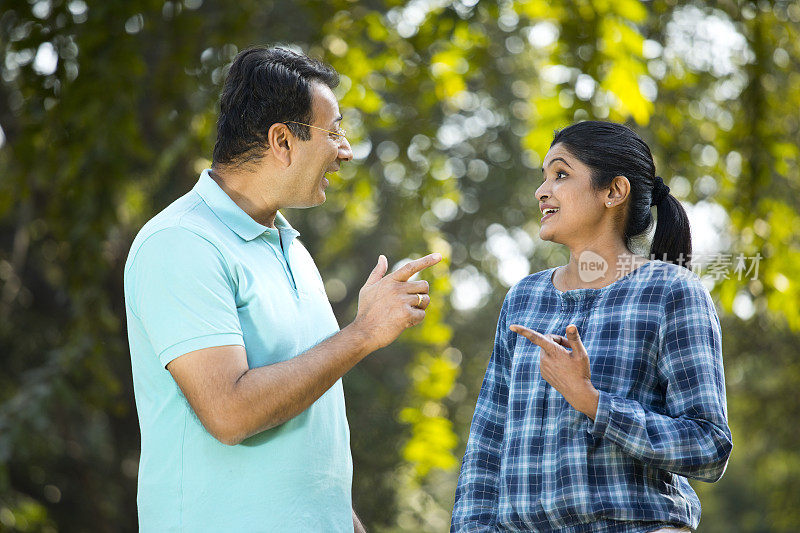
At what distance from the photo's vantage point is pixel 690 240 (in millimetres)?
1903

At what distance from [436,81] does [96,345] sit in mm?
1828

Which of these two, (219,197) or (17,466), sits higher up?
(219,197)

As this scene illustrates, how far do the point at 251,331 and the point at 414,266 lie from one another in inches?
13.0

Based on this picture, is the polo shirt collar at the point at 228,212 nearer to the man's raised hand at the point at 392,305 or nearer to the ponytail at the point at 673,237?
the man's raised hand at the point at 392,305

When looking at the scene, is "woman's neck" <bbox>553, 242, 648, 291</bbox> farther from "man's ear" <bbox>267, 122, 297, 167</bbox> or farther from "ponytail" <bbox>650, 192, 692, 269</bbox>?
"man's ear" <bbox>267, 122, 297, 167</bbox>

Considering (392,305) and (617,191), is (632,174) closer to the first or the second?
(617,191)

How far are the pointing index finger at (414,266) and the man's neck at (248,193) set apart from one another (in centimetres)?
34

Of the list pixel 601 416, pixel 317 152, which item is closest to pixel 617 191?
pixel 601 416

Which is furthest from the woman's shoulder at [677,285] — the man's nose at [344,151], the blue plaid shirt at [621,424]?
the man's nose at [344,151]

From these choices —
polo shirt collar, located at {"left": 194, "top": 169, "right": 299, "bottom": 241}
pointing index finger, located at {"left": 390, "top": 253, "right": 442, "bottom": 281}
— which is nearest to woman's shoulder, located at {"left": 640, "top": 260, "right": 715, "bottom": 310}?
pointing index finger, located at {"left": 390, "top": 253, "right": 442, "bottom": 281}

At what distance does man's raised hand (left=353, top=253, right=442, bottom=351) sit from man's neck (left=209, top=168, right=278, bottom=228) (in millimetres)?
300

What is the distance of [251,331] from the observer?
5.50 feet

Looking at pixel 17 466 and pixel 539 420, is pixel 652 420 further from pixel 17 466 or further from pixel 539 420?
pixel 17 466

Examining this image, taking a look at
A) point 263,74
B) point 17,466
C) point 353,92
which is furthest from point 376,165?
point 263,74
